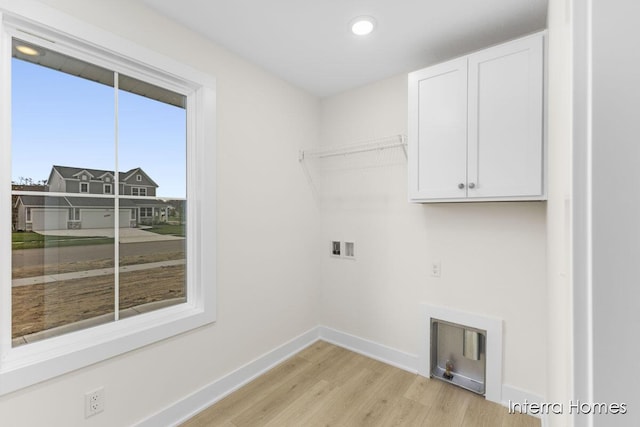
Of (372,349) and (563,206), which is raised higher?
(563,206)

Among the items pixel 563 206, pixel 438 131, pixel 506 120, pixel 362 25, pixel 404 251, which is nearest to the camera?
pixel 563 206

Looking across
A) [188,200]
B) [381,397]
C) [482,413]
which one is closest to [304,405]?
[381,397]

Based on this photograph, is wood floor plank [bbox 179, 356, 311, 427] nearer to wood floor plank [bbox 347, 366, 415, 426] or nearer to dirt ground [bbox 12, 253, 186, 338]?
wood floor plank [bbox 347, 366, 415, 426]

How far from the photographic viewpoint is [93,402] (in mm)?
1429

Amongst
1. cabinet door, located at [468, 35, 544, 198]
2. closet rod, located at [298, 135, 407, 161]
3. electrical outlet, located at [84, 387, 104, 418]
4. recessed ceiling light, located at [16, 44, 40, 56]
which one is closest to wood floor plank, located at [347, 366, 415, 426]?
electrical outlet, located at [84, 387, 104, 418]

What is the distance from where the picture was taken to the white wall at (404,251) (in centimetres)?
188

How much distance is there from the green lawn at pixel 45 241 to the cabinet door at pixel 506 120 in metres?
2.19

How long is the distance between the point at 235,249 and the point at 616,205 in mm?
2034

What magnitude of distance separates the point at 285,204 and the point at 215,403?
5.11 feet

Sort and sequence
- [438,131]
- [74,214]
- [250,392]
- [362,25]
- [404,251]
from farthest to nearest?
[404,251]
[250,392]
[438,131]
[362,25]
[74,214]

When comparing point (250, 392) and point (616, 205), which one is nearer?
point (616, 205)

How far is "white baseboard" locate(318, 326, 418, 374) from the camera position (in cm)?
235

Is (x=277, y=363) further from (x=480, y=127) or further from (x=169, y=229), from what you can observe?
(x=480, y=127)

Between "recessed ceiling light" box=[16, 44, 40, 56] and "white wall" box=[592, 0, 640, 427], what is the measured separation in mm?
2044
